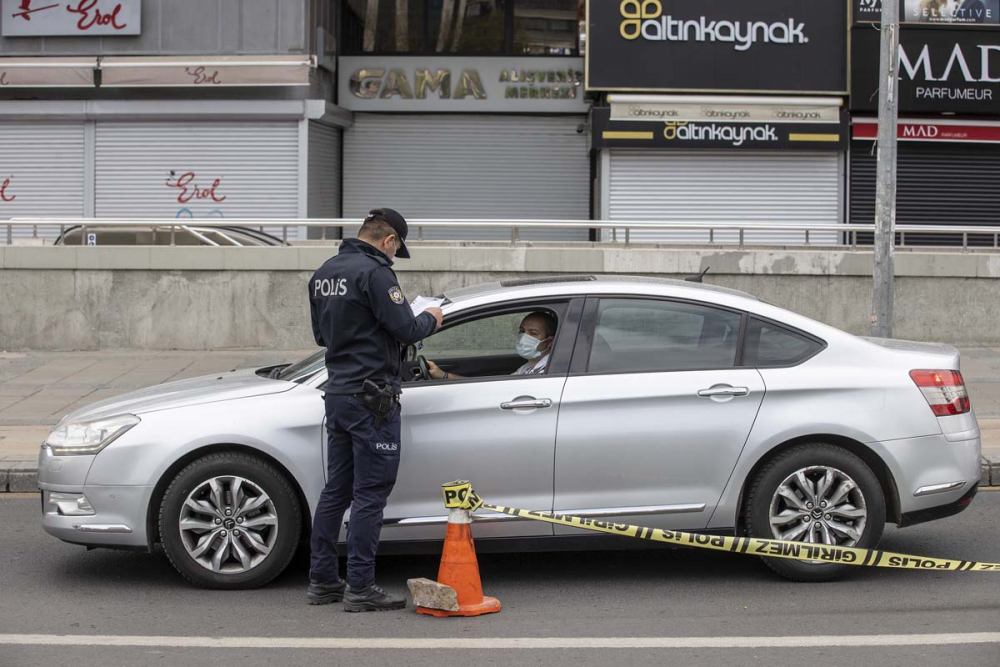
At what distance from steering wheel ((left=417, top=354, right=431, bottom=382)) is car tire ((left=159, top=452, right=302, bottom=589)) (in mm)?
828

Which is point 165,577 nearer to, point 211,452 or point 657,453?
point 211,452

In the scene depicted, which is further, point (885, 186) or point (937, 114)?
point (937, 114)

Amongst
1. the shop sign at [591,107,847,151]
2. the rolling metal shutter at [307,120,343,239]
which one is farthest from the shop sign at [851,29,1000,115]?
the rolling metal shutter at [307,120,343,239]

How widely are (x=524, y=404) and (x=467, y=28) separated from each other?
20.0 meters

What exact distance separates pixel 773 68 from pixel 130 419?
56.1 ft

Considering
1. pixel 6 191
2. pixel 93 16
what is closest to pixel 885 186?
pixel 93 16

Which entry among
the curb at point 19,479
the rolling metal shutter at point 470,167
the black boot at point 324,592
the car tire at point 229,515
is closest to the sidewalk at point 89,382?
the curb at point 19,479

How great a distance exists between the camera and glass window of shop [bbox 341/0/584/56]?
79.3 ft

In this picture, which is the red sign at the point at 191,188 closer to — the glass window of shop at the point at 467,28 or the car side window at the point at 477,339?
the glass window of shop at the point at 467,28

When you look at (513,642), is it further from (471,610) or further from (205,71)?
(205,71)

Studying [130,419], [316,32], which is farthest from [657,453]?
[316,32]

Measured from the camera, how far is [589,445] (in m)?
5.46

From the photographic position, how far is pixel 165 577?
591cm

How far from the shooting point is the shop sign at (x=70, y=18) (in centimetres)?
2067
